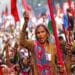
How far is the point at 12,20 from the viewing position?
8.54 feet

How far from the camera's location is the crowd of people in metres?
2.49

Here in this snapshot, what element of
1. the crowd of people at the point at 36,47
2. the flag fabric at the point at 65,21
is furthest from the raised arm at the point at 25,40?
the flag fabric at the point at 65,21

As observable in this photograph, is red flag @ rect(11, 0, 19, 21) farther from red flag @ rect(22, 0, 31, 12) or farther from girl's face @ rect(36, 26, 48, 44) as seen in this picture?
girl's face @ rect(36, 26, 48, 44)

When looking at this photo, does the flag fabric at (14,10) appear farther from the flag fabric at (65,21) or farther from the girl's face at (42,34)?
the flag fabric at (65,21)

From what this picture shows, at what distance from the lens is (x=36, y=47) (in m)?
2.55

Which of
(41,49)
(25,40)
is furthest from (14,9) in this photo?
(41,49)

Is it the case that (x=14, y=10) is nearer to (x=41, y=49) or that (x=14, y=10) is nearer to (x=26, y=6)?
(x=26, y=6)

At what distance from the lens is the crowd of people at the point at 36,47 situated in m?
2.49

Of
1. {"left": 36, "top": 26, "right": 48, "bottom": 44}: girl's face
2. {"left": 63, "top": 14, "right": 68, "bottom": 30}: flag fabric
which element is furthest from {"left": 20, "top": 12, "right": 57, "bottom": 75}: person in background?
{"left": 63, "top": 14, "right": 68, "bottom": 30}: flag fabric

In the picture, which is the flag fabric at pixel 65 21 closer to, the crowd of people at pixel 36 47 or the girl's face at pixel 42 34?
the crowd of people at pixel 36 47

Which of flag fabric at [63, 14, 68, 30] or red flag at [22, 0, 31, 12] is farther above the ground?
red flag at [22, 0, 31, 12]

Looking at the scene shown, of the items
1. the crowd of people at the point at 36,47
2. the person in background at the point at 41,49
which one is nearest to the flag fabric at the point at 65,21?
the crowd of people at the point at 36,47

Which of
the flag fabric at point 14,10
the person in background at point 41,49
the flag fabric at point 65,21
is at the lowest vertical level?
the person in background at point 41,49

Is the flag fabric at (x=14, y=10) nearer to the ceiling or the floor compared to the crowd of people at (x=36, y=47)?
nearer to the ceiling
